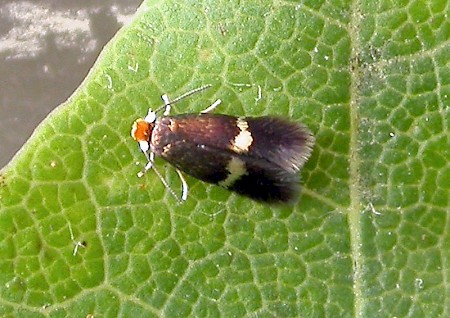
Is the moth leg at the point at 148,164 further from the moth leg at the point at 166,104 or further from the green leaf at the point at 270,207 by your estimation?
the moth leg at the point at 166,104

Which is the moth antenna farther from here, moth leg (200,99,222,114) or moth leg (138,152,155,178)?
moth leg (138,152,155,178)

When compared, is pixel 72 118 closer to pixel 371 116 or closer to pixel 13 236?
pixel 13 236

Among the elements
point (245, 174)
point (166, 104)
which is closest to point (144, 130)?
point (166, 104)

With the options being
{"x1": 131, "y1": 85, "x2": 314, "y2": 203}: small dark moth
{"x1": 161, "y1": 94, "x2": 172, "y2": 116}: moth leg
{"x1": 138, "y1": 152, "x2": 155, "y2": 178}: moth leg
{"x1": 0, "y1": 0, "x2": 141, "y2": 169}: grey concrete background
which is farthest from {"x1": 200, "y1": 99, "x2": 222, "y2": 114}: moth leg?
{"x1": 0, "y1": 0, "x2": 141, "y2": 169}: grey concrete background

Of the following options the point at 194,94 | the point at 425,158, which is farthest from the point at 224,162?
the point at 425,158

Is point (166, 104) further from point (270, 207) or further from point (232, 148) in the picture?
point (270, 207)

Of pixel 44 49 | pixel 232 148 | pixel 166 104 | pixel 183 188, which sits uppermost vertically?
pixel 166 104
